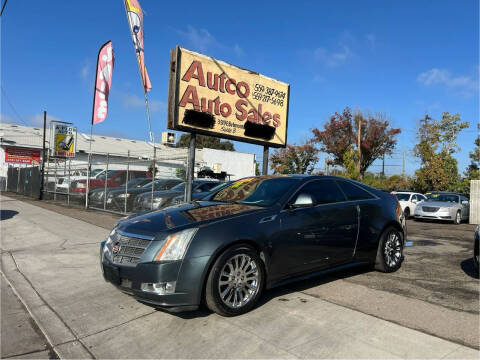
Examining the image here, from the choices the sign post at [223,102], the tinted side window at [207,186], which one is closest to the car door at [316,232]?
the sign post at [223,102]

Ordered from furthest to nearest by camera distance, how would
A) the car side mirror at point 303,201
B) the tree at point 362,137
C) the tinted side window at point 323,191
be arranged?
the tree at point 362,137 → the tinted side window at point 323,191 → the car side mirror at point 303,201

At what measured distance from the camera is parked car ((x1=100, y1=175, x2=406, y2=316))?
11.8 ft

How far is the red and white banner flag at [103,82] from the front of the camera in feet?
62.5

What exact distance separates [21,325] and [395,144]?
34.9 meters

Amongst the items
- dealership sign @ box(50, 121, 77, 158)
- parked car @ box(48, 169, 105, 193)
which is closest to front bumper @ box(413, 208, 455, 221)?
parked car @ box(48, 169, 105, 193)

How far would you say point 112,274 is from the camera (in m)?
3.95

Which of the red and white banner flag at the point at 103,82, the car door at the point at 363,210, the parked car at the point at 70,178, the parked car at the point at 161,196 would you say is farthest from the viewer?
the parked car at the point at 70,178

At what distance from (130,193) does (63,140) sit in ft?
39.3

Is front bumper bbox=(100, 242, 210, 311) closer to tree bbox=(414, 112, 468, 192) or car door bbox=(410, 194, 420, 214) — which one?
car door bbox=(410, 194, 420, 214)

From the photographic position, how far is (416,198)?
56.7ft

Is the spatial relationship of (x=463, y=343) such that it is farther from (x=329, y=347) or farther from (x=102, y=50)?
(x=102, y=50)

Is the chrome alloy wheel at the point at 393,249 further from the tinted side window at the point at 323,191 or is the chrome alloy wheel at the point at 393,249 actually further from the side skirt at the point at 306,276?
the tinted side window at the point at 323,191

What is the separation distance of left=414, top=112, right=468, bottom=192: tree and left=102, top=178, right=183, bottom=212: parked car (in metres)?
22.0

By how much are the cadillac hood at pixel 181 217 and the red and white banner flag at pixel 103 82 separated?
631 inches
